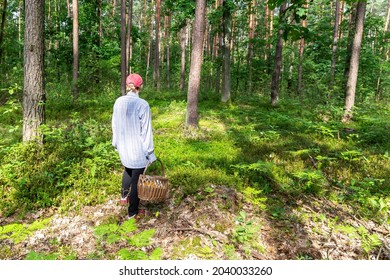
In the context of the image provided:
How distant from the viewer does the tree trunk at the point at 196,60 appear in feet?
29.7

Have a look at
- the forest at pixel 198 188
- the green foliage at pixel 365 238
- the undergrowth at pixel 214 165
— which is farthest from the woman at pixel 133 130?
the green foliage at pixel 365 238

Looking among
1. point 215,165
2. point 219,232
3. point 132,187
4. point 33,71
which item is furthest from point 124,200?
point 33,71

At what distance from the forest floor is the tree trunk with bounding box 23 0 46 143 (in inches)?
92.7

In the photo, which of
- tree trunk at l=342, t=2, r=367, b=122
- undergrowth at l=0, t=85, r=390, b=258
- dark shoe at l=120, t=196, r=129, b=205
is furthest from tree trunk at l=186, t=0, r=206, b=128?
tree trunk at l=342, t=2, r=367, b=122

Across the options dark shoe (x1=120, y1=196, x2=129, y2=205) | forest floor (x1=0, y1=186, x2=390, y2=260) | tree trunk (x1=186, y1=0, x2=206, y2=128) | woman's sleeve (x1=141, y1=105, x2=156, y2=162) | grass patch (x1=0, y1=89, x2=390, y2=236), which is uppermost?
tree trunk (x1=186, y1=0, x2=206, y2=128)

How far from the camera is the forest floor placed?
A: 12.4ft

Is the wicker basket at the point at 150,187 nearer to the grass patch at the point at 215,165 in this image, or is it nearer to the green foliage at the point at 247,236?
the grass patch at the point at 215,165

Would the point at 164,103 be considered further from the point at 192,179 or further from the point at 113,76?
the point at 192,179

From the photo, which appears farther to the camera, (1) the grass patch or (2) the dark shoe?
(1) the grass patch

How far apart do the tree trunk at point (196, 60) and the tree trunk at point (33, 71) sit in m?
4.59

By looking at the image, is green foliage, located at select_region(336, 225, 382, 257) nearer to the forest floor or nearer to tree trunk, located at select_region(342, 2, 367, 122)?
the forest floor

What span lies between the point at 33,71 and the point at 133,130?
11.5 feet

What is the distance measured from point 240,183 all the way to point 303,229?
1.53m

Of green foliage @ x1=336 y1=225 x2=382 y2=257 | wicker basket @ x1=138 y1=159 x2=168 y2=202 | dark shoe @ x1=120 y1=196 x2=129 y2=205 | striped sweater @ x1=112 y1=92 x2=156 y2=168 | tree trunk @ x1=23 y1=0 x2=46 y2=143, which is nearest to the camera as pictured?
green foliage @ x1=336 y1=225 x2=382 y2=257
